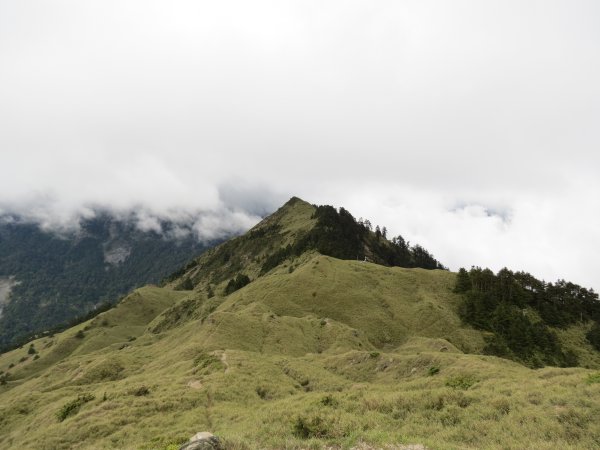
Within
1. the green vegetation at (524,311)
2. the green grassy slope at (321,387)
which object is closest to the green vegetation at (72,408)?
the green grassy slope at (321,387)

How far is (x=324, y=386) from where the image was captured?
4828 cm

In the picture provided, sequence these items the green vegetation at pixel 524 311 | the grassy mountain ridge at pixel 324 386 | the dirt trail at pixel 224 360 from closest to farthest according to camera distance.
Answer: the grassy mountain ridge at pixel 324 386, the dirt trail at pixel 224 360, the green vegetation at pixel 524 311

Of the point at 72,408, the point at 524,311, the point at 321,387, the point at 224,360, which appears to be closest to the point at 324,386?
the point at 321,387

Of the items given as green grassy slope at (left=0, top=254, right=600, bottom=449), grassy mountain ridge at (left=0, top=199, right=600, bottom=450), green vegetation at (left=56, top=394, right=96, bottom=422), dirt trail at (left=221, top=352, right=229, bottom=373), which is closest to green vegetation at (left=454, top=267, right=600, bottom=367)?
grassy mountain ridge at (left=0, top=199, right=600, bottom=450)

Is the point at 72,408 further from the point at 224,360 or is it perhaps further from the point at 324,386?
the point at 324,386

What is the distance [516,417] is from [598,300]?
506 ft

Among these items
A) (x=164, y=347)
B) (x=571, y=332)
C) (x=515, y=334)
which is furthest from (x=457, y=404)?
(x=571, y=332)

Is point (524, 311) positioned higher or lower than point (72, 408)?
higher

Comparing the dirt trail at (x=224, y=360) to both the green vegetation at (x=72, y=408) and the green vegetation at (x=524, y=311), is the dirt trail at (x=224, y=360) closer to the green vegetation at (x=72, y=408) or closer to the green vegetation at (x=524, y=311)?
the green vegetation at (x=72, y=408)

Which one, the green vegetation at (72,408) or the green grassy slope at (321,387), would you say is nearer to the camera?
the green grassy slope at (321,387)

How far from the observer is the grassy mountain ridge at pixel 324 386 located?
21.6 meters

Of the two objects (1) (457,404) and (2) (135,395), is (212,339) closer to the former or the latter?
(2) (135,395)

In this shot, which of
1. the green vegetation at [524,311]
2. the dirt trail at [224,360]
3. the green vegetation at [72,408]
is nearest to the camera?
the green vegetation at [72,408]

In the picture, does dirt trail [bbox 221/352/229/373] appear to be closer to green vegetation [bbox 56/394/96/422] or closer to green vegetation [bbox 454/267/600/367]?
green vegetation [bbox 56/394/96/422]
